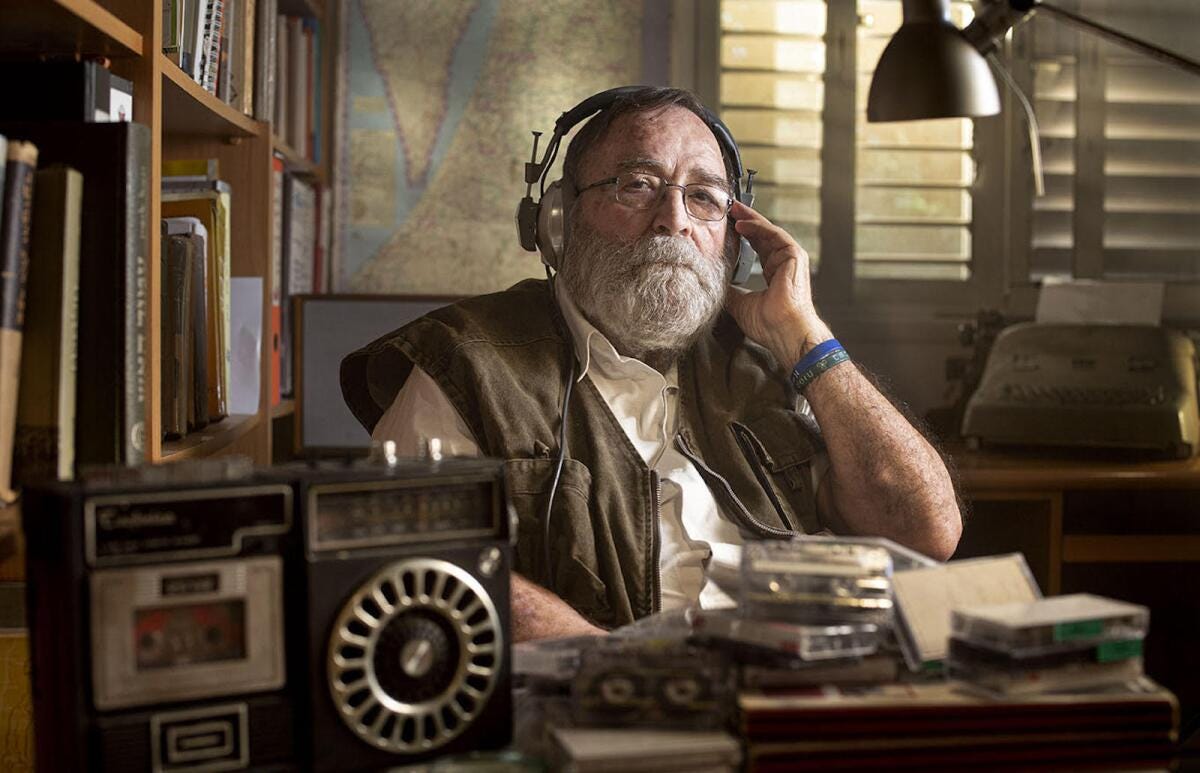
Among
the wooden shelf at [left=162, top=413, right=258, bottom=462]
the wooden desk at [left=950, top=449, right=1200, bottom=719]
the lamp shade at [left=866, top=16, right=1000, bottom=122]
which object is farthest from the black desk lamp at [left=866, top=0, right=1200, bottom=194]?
the wooden shelf at [left=162, top=413, right=258, bottom=462]

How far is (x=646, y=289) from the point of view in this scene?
1.51 meters

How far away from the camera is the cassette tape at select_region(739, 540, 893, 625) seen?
30.5 inches

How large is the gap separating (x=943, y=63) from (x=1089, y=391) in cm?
73

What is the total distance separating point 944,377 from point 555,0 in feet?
3.93

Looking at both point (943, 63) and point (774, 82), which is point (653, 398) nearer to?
point (943, 63)

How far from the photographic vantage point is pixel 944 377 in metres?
2.67

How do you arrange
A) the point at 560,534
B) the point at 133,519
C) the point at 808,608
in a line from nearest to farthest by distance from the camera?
1. the point at 133,519
2. the point at 808,608
3. the point at 560,534

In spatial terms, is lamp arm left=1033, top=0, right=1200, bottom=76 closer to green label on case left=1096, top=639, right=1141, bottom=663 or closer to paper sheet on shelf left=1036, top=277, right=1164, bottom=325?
paper sheet on shelf left=1036, top=277, right=1164, bottom=325

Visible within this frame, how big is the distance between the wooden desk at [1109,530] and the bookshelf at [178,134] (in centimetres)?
120

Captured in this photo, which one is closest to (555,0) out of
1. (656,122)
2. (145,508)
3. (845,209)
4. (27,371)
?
(845,209)

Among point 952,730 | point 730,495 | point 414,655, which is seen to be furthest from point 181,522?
point 730,495

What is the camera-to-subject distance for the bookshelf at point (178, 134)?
3.38 ft

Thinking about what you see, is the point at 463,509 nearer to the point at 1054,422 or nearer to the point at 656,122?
the point at 656,122

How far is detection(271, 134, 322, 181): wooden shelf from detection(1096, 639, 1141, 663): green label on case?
156 cm
